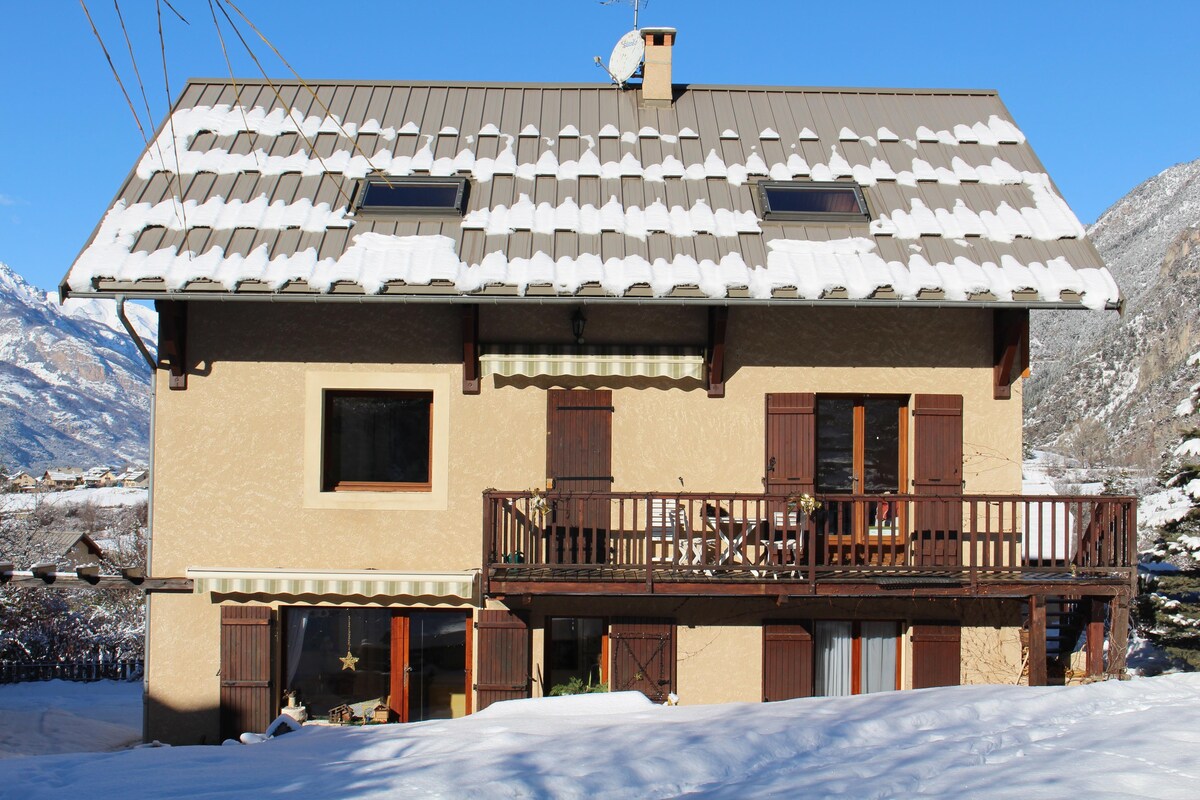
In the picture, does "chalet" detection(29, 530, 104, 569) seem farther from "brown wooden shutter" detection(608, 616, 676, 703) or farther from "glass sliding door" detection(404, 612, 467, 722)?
"brown wooden shutter" detection(608, 616, 676, 703)

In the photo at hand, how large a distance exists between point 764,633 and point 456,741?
194 inches

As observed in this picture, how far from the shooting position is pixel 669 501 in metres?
11.0

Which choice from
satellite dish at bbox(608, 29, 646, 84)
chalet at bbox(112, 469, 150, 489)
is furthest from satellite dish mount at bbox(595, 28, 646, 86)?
chalet at bbox(112, 469, 150, 489)

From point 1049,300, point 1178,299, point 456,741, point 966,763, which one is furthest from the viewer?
point 1178,299

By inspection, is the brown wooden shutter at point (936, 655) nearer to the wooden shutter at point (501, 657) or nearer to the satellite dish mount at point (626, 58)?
the wooden shutter at point (501, 657)

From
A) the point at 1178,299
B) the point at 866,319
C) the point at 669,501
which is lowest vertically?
the point at 669,501

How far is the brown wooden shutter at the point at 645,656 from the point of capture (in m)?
10.9

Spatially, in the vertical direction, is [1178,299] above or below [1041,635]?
above

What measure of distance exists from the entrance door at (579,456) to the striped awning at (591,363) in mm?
366

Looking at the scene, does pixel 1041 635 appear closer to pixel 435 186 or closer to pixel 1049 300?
pixel 1049 300

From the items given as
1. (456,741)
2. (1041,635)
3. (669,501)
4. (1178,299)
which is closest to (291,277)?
(669,501)

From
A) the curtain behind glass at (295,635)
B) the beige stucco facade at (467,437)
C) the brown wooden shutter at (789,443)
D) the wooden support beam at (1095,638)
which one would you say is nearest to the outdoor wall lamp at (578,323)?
the beige stucco facade at (467,437)

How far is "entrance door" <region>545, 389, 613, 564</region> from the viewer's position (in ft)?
36.0

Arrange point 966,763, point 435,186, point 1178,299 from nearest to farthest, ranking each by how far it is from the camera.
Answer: point 966,763 → point 435,186 → point 1178,299
